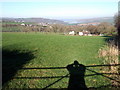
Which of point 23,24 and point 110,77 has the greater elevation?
point 23,24

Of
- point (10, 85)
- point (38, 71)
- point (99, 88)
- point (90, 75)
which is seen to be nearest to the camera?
point (99, 88)

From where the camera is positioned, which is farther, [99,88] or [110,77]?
[110,77]

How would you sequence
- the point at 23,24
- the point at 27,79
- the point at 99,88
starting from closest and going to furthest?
the point at 99,88, the point at 27,79, the point at 23,24

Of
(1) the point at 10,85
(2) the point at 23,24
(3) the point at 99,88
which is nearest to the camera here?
(3) the point at 99,88

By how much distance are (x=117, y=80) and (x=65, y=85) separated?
9.04 ft

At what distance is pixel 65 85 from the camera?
529 centimetres

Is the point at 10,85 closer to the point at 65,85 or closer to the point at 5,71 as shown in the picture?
the point at 5,71

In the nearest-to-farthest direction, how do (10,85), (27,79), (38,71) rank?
(10,85)
(27,79)
(38,71)

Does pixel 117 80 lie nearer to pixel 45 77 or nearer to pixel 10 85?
pixel 45 77

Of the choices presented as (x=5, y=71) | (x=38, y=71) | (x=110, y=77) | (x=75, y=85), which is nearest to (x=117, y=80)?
(x=110, y=77)

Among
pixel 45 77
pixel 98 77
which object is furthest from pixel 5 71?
pixel 98 77

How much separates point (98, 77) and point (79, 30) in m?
60.0

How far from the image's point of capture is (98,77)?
6.16 m

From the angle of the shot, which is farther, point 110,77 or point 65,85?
point 110,77
